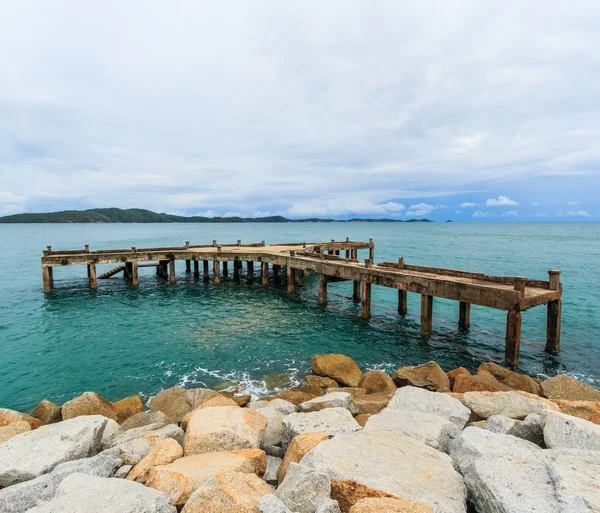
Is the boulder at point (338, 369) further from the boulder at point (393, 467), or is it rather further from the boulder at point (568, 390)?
the boulder at point (393, 467)

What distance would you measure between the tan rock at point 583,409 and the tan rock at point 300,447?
619 cm

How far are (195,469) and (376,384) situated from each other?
7575 millimetres

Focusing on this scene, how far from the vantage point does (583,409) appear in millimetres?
8297

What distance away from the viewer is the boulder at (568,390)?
34.0 ft

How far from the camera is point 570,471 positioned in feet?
16.1

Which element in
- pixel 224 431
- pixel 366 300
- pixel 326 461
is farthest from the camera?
pixel 366 300

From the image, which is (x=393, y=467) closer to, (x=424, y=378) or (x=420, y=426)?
(x=420, y=426)

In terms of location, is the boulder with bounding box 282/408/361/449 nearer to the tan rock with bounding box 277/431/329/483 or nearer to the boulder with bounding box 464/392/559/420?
the tan rock with bounding box 277/431/329/483

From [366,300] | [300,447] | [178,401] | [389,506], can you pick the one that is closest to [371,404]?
[300,447]

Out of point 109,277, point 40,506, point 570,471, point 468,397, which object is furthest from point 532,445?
point 109,277

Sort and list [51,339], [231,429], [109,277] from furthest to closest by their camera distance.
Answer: [109,277] → [51,339] → [231,429]

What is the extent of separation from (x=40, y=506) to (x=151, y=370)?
11082 mm

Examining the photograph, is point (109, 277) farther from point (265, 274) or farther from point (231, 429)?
point (231, 429)

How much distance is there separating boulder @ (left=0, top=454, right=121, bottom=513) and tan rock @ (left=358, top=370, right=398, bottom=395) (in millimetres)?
7864
